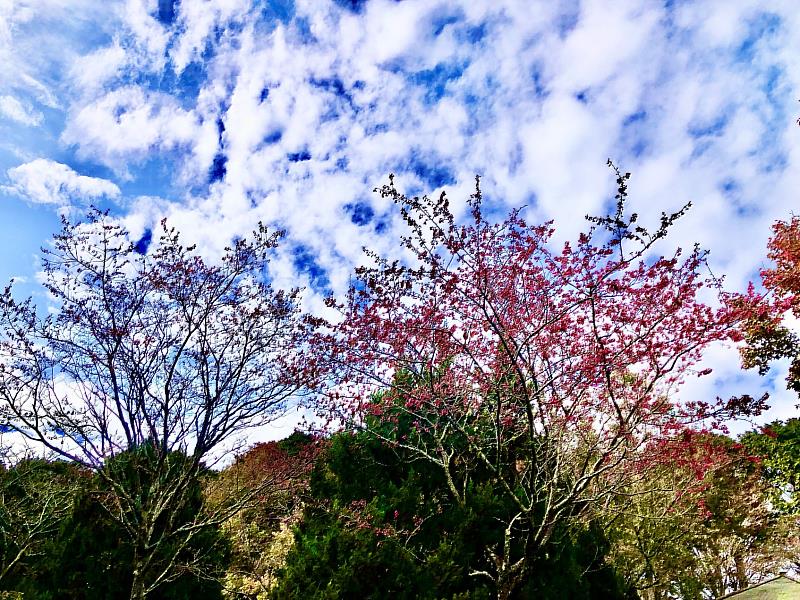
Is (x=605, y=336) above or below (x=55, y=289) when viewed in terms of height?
below

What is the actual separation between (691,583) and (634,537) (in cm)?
233

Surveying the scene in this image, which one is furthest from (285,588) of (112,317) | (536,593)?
(112,317)

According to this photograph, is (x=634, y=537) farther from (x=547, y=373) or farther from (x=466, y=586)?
(x=547, y=373)

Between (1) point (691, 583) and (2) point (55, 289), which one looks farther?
(1) point (691, 583)

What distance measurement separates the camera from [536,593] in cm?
904

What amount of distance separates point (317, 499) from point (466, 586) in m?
3.59

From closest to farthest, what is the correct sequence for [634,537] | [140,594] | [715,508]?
1. [140,594]
2. [634,537]
3. [715,508]

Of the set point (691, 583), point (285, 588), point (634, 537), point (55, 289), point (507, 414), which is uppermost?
point (55, 289)

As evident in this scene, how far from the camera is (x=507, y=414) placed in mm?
9227

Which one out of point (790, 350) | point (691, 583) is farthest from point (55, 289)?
point (691, 583)

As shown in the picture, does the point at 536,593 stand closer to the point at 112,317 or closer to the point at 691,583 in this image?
the point at 691,583

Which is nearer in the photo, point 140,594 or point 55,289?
point 140,594

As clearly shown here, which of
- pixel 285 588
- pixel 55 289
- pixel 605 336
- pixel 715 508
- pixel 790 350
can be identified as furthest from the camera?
pixel 715 508

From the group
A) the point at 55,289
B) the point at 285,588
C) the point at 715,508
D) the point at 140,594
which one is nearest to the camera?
the point at 285,588
